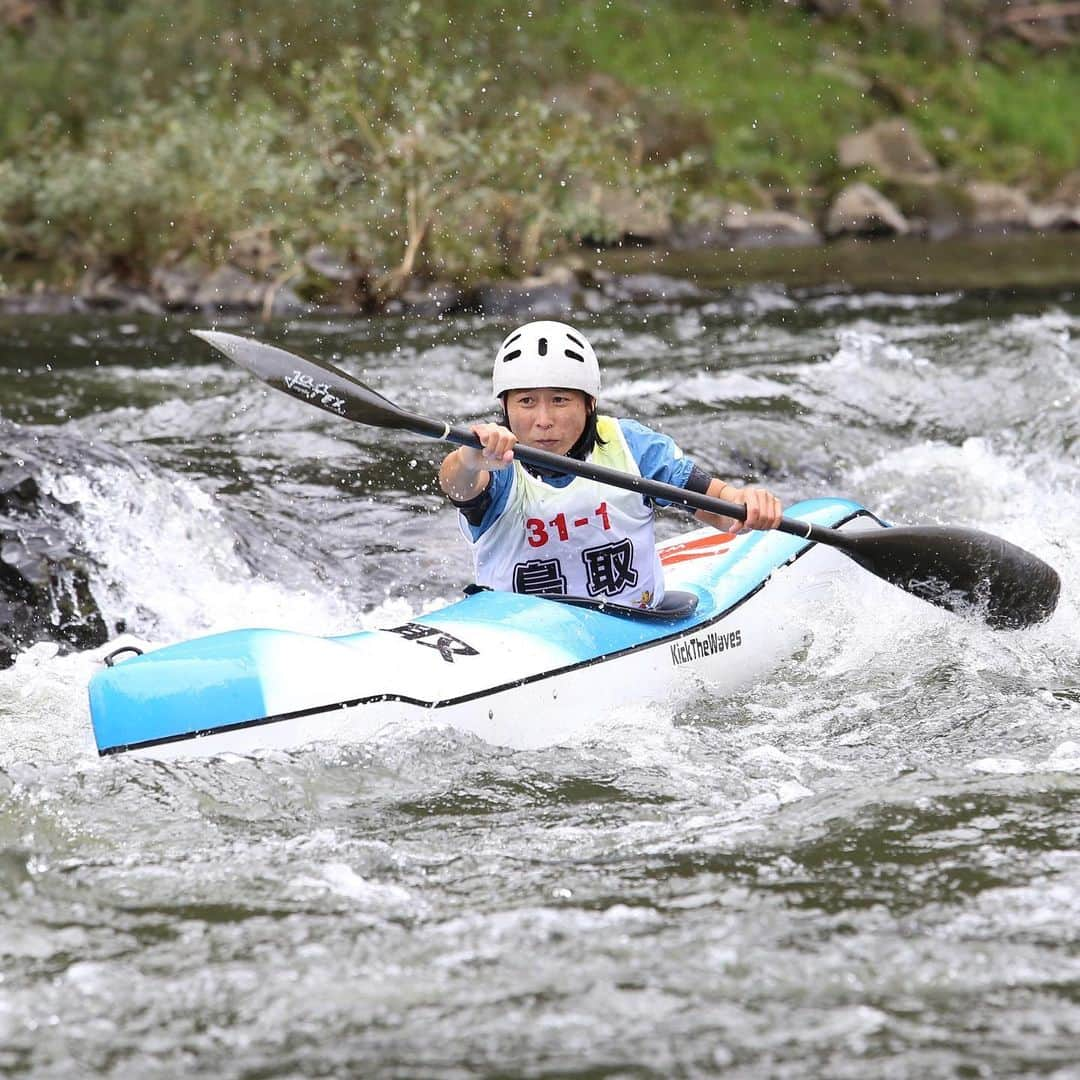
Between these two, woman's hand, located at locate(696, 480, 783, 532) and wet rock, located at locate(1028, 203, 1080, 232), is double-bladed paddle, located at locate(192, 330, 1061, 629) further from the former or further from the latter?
wet rock, located at locate(1028, 203, 1080, 232)

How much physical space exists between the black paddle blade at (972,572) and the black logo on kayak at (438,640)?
5.24ft

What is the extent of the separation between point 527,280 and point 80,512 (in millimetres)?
6726

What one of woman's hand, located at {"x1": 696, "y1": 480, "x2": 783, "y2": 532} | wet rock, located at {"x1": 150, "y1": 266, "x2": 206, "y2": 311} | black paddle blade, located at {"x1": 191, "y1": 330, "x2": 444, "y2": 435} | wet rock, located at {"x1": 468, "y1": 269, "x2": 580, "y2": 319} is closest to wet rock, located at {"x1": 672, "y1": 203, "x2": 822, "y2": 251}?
wet rock, located at {"x1": 468, "y1": 269, "x2": 580, "y2": 319}

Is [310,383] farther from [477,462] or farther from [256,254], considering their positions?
[256,254]

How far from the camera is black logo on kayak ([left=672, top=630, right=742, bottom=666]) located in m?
4.96

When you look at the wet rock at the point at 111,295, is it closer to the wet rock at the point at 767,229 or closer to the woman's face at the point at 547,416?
the wet rock at the point at 767,229

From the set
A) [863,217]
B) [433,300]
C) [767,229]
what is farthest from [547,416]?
[863,217]

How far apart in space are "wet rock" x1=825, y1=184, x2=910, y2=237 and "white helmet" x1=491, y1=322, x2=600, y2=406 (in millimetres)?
13177

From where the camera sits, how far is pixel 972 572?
5520 mm

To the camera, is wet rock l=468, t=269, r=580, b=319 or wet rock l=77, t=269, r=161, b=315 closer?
wet rock l=468, t=269, r=580, b=319

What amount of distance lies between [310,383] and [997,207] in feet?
50.8

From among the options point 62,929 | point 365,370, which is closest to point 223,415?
point 365,370

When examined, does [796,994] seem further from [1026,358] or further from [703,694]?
[1026,358]

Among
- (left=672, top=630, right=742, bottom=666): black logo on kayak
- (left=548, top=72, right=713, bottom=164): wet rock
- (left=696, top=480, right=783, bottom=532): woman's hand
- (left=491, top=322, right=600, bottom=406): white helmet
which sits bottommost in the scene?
(left=672, top=630, right=742, bottom=666): black logo on kayak
